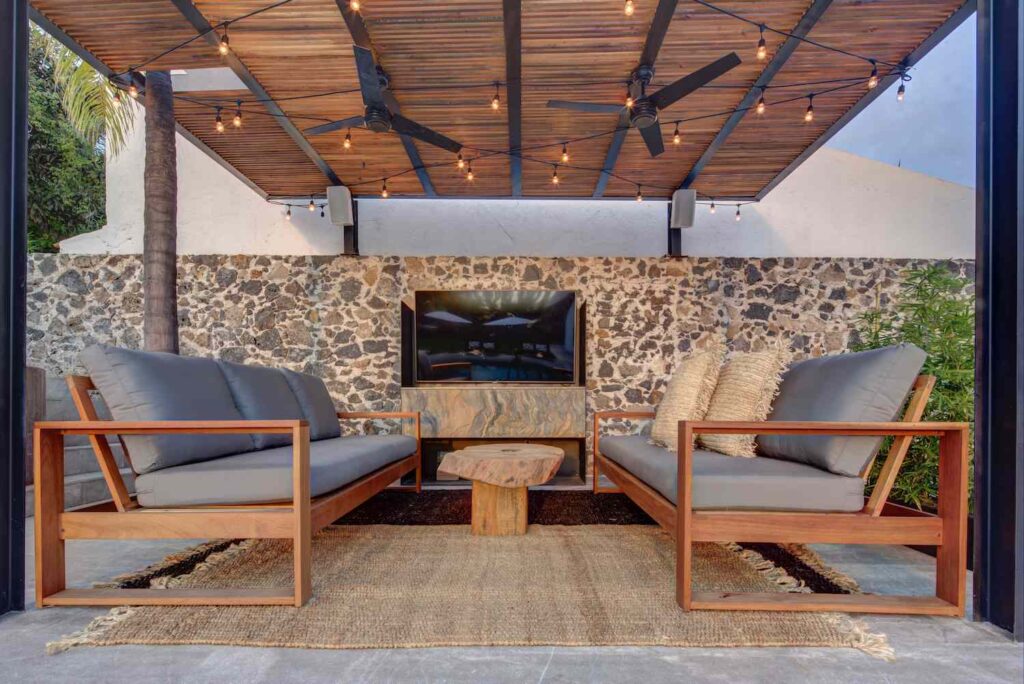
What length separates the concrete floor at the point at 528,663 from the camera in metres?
1.54

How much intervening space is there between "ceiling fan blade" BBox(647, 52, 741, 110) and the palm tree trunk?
3.27 meters

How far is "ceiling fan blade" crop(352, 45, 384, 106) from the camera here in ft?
10.3

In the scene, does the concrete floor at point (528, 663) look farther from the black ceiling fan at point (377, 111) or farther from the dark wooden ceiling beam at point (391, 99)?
the dark wooden ceiling beam at point (391, 99)

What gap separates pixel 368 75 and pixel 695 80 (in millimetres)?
1912

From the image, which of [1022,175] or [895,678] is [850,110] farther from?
[895,678]

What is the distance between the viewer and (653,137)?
4.06 m

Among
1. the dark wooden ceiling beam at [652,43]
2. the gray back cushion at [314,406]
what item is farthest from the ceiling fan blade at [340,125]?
the dark wooden ceiling beam at [652,43]

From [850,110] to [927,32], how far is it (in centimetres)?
85

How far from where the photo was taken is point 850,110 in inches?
167

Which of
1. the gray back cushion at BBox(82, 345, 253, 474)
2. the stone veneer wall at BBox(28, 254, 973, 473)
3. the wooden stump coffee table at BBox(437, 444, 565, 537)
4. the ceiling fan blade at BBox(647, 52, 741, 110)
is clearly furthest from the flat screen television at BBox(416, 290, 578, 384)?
the gray back cushion at BBox(82, 345, 253, 474)

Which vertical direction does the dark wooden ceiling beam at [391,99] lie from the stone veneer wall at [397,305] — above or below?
above

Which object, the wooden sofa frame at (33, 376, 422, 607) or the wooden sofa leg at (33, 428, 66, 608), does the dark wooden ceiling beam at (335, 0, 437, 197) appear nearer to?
the wooden sofa frame at (33, 376, 422, 607)

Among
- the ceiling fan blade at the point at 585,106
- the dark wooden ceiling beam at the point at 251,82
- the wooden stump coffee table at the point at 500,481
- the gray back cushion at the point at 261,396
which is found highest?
the dark wooden ceiling beam at the point at 251,82

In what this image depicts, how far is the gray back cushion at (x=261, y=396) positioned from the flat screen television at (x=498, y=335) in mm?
2426
